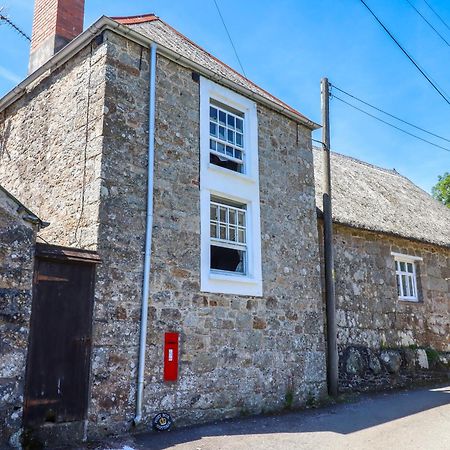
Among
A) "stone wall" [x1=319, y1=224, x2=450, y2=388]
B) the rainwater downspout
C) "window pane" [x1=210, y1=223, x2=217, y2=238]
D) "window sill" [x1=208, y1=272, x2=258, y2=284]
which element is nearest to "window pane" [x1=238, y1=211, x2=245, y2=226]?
"window pane" [x1=210, y1=223, x2=217, y2=238]

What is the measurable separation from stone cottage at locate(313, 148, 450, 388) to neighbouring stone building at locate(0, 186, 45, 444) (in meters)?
7.16

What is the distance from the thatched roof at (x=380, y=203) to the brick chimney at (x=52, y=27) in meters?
6.47

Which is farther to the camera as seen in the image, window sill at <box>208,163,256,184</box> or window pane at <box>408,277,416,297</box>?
window pane at <box>408,277,416,297</box>

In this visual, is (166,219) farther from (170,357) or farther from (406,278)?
(406,278)

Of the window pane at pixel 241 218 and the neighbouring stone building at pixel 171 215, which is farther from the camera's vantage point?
the window pane at pixel 241 218

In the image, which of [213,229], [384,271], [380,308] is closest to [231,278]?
[213,229]

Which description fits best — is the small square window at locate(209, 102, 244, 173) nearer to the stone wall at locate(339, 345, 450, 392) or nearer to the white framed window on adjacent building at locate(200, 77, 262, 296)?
the white framed window on adjacent building at locate(200, 77, 262, 296)

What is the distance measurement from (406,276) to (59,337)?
1013cm

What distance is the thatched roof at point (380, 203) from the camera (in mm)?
12883

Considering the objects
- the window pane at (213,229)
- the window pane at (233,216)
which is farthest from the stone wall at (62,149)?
the window pane at (233,216)

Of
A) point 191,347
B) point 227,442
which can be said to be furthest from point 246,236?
point 227,442

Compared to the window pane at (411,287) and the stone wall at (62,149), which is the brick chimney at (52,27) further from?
the window pane at (411,287)

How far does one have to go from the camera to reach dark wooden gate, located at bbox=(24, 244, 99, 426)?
6271 mm

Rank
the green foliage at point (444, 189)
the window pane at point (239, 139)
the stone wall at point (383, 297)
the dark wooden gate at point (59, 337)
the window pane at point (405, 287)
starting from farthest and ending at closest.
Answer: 1. the green foliage at point (444, 189)
2. the window pane at point (405, 287)
3. the stone wall at point (383, 297)
4. the window pane at point (239, 139)
5. the dark wooden gate at point (59, 337)
